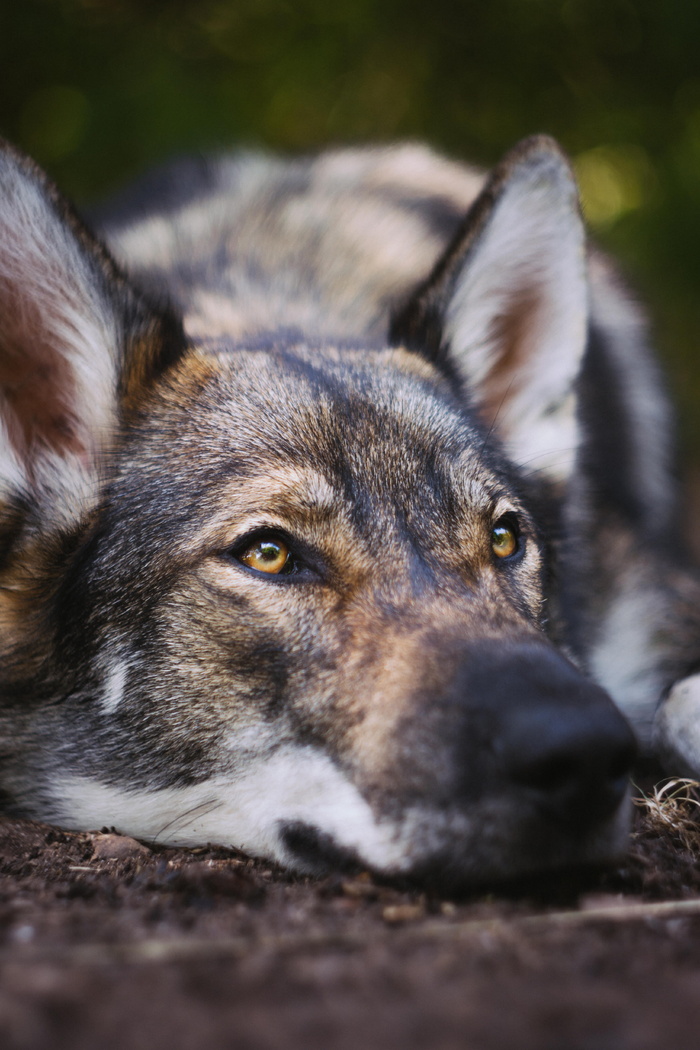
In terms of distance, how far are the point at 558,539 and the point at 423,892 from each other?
1610 millimetres

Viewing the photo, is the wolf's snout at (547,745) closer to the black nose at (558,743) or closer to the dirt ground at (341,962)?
the black nose at (558,743)

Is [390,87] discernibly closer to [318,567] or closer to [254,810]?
[318,567]

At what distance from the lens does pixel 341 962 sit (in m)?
1.34

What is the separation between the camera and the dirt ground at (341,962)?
1123 millimetres

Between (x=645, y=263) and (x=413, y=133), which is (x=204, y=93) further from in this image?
(x=645, y=263)

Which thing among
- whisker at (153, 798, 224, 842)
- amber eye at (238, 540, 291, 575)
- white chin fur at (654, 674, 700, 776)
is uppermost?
amber eye at (238, 540, 291, 575)

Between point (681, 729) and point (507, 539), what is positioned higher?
point (507, 539)

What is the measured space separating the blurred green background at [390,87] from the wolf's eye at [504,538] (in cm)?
404

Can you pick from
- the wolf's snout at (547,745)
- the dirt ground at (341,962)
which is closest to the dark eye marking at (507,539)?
the wolf's snout at (547,745)

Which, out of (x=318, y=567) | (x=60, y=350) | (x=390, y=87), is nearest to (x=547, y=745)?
(x=318, y=567)

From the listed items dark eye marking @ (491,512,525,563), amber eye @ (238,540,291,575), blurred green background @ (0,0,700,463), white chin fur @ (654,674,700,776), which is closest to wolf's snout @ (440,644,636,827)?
amber eye @ (238,540,291,575)

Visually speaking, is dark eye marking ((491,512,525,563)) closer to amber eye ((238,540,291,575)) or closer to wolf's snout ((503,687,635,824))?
amber eye ((238,540,291,575))

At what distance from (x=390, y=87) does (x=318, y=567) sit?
5975 mm

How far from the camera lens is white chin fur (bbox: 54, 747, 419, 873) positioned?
1.83m
